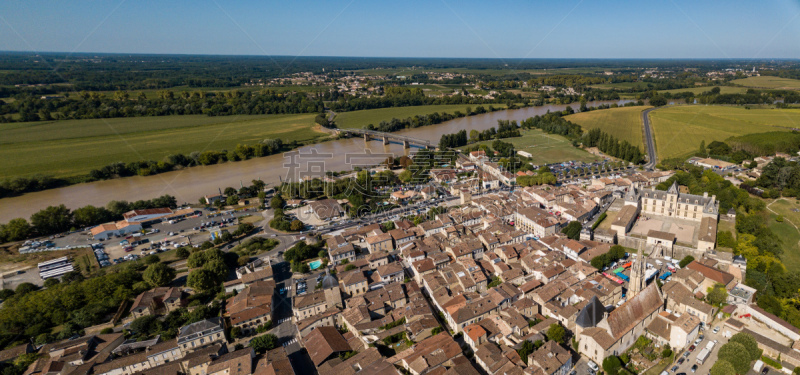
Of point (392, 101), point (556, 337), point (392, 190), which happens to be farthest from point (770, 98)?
point (556, 337)

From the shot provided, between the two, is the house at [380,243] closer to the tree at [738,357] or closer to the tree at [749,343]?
the tree at [738,357]

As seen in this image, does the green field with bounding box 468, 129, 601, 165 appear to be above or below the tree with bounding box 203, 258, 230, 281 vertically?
above

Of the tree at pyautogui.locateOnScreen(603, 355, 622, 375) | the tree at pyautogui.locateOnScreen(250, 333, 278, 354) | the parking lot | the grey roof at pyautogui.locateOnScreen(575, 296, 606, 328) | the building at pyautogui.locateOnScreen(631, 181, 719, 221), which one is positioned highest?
the building at pyautogui.locateOnScreen(631, 181, 719, 221)

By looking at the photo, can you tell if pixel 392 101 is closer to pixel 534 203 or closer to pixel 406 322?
pixel 534 203

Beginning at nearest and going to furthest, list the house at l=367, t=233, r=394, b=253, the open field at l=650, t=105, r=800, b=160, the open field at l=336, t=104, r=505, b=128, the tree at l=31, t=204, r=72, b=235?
the house at l=367, t=233, r=394, b=253, the tree at l=31, t=204, r=72, b=235, the open field at l=650, t=105, r=800, b=160, the open field at l=336, t=104, r=505, b=128

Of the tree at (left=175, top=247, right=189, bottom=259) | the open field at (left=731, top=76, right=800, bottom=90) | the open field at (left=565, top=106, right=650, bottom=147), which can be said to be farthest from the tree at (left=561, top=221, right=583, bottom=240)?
the open field at (left=731, top=76, right=800, bottom=90)

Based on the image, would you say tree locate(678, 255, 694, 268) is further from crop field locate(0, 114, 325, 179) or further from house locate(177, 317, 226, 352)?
crop field locate(0, 114, 325, 179)

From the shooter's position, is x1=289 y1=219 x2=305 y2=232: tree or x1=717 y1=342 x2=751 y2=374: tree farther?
x1=289 y1=219 x2=305 y2=232: tree

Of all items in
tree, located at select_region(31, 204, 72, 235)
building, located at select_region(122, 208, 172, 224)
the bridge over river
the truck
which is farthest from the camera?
the bridge over river
